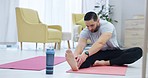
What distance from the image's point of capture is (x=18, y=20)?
17.8 ft

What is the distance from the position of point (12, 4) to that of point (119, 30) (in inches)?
114

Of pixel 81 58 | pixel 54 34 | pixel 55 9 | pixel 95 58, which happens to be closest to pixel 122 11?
pixel 55 9

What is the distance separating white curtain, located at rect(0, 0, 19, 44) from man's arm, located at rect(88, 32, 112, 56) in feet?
13.9

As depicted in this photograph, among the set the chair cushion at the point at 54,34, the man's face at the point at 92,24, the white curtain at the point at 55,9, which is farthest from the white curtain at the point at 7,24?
the man's face at the point at 92,24

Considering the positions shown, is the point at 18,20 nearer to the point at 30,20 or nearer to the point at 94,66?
the point at 30,20

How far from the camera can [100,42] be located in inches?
96.9

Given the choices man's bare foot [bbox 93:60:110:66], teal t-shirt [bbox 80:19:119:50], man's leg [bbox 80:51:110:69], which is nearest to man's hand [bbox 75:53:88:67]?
man's leg [bbox 80:51:110:69]

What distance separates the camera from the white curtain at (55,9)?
662cm

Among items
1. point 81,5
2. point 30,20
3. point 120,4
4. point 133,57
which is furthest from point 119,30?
point 133,57

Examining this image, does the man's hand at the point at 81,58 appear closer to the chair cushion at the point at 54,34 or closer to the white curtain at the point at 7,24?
the chair cushion at the point at 54,34

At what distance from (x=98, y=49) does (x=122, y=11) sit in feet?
15.8

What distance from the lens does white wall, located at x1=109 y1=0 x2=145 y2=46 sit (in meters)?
6.99

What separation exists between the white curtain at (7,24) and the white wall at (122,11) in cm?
270

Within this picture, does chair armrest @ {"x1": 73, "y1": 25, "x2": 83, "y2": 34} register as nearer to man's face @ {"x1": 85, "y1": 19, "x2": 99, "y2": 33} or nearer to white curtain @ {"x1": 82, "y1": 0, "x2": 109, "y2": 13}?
white curtain @ {"x1": 82, "y1": 0, "x2": 109, "y2": 13}
